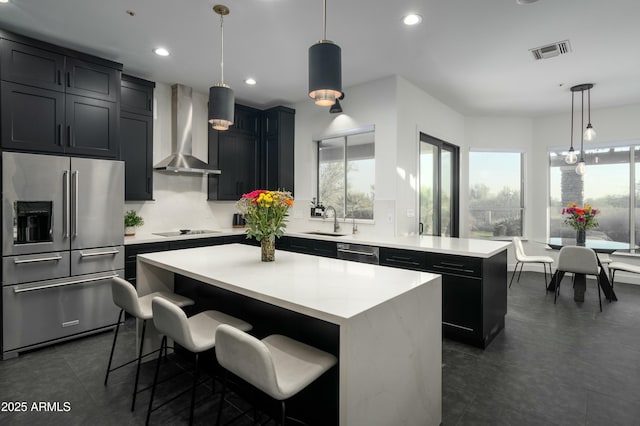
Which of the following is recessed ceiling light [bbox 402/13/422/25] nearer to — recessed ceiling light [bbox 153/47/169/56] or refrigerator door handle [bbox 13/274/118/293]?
recessed ceiling light [bbox 153/47/169/56]

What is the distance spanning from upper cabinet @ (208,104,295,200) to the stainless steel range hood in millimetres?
414

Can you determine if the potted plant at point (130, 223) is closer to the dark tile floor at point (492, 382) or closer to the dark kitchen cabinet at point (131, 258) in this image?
the dark kitchen cabinet at point (131, 258)

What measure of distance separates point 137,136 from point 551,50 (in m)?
4.72

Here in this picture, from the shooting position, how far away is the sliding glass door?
4953mm

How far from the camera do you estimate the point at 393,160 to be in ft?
13.6

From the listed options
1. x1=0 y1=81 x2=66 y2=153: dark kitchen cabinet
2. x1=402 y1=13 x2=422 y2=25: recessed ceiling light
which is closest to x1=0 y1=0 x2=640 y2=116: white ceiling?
x1=402 y1=13 x2=422 y2=25: recessed ceiling light

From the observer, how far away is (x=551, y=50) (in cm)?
343

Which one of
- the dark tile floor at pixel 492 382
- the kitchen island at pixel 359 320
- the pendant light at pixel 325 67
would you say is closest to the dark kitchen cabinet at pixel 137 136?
the dark tile floor at pixel 492 382

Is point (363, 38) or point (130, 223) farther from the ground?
point (363, 38)

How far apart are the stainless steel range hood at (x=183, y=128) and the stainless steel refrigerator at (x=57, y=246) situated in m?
1.08

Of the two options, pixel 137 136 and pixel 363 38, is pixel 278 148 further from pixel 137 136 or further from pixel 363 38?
pixel 363 38

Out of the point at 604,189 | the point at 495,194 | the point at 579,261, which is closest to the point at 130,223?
the point at 579,261

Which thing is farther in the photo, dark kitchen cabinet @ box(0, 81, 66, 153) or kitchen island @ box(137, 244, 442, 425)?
dark kitchen cabinet @ box(0, 81, 66, 153)

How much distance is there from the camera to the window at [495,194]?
641 cm
